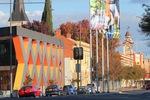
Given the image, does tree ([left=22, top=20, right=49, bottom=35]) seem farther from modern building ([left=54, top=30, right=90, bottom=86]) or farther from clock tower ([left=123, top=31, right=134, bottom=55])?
clock tower ([left=123, top=31, right=134, bottom=55])

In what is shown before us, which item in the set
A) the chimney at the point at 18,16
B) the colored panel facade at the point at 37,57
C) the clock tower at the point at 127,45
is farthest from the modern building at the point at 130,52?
the colored panel facade at the point at 37,57

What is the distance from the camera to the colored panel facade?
233 ft

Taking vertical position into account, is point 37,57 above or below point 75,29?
below

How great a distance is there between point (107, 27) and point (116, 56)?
40591 millimetres

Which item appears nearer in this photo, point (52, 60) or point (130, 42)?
point (52, 60)

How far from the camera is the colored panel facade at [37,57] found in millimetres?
71125

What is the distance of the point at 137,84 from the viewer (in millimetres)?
158000

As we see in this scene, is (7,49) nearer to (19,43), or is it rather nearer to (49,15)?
(19,43)

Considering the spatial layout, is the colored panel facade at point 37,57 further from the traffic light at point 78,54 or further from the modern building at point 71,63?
the traffic light at point 78,54

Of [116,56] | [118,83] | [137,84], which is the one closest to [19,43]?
[116,56]

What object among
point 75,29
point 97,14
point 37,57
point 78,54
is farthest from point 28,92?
point 75,29

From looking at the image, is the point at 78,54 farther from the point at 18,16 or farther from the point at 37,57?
the point at 18,16

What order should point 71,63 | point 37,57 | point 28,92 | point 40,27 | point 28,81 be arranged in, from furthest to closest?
1. point 40,27
2. point 71,63
3. point 37,57
4. point 28,81
5. point 28,92

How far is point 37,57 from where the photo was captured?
78.7 metres
